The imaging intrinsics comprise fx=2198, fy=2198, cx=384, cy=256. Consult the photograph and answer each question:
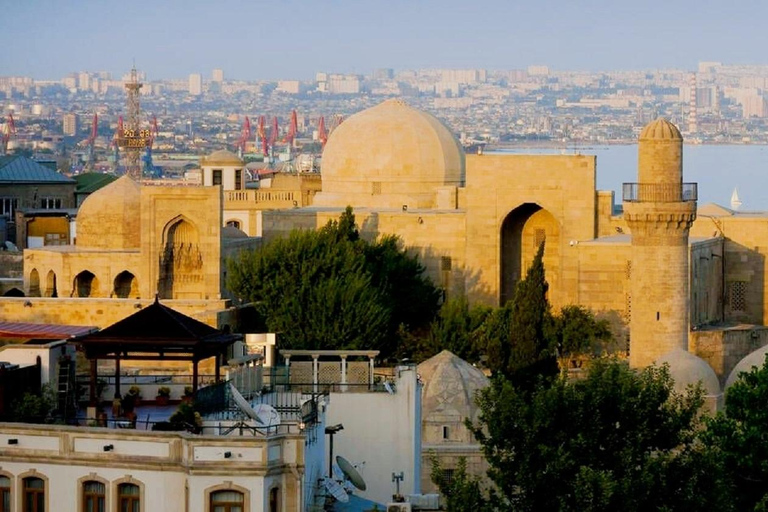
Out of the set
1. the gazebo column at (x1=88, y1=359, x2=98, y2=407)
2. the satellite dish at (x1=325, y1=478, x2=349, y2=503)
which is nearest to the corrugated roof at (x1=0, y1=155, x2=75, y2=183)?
the gazebo column at (x1=88, y1=359, x2=98, y2=407)

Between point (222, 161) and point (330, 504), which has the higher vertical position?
point (222, 161)

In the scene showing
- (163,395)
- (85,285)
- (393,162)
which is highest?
(393,162)

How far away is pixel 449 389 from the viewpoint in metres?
29.2

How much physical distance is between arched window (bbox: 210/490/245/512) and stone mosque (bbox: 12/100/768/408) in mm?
16478

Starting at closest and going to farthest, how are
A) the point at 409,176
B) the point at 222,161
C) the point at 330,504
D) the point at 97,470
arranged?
the point at 97,470, the point at 330,504, the point at 409,176, the point at 222,161

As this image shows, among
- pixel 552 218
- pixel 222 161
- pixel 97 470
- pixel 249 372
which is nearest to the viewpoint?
pixel 97 470

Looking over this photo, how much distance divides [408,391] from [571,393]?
1478mm

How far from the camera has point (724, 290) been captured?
39.7 m

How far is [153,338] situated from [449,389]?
11486mm

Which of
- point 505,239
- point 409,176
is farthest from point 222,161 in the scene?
point 505,239

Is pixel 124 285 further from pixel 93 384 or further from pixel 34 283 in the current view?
pixel 93 384

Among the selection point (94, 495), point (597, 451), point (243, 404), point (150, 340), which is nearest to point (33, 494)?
point (94, 495)

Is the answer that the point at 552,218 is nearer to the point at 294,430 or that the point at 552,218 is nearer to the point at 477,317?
the point at 477,317

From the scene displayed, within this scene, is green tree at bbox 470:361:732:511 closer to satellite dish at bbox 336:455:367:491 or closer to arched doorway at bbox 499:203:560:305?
satellite dish at bbox 336:455:367:491
